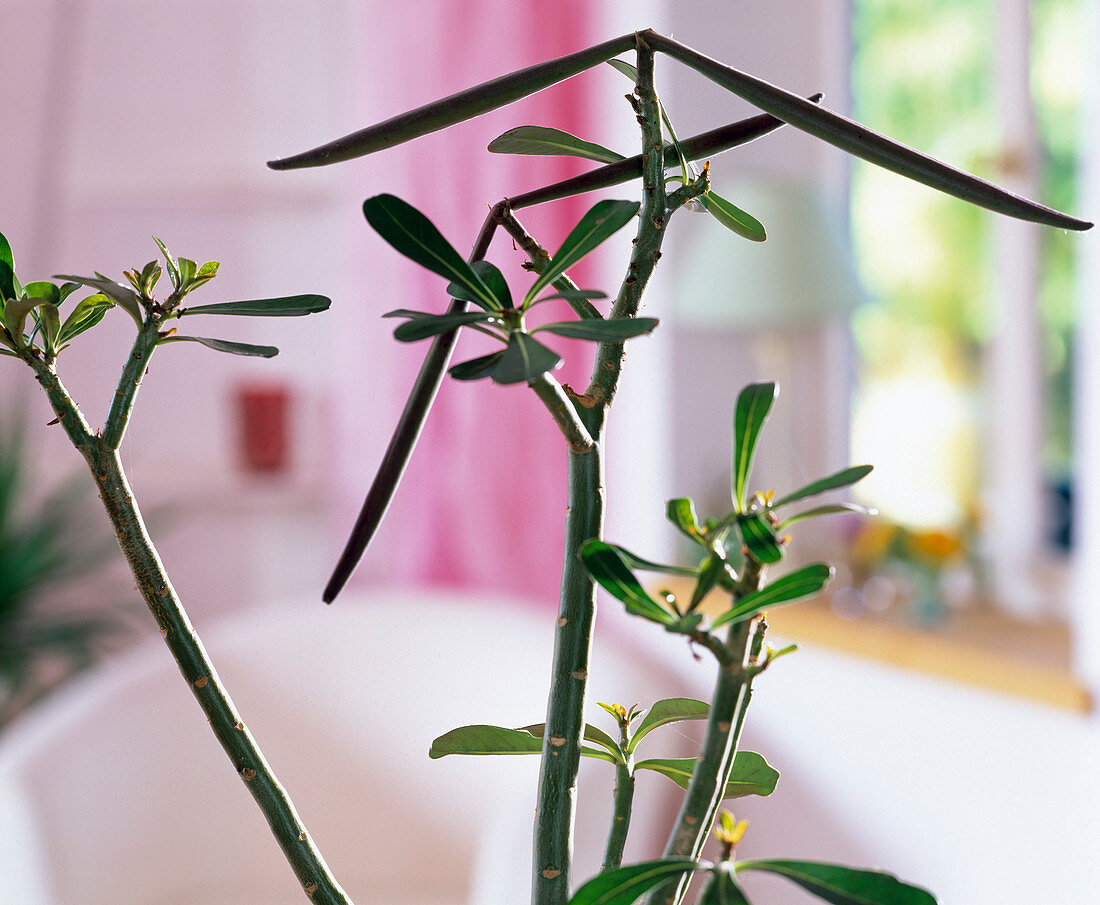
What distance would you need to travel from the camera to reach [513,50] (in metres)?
2.16

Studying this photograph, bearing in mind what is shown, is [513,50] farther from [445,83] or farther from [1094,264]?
[1094,264]

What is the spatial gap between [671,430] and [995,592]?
70 cm

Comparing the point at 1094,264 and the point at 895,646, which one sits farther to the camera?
the point at 895,646

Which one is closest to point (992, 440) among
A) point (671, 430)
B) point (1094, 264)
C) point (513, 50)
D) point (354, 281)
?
point (671, 430)

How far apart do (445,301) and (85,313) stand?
203cm

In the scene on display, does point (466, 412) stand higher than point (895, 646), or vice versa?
point (466, 412)

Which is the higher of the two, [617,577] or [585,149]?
[585,149]

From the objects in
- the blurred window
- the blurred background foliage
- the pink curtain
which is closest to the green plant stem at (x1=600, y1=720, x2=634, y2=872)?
the pink curtain

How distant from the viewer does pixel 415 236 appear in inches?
10.0

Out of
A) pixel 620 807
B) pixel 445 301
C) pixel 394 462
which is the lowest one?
pixel 620 807

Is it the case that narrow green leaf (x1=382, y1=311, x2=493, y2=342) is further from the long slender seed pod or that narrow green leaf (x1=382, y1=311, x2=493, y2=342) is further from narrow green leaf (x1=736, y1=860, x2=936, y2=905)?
narrow green leaf (x1=736, y1=860, x2=936, y2=905)

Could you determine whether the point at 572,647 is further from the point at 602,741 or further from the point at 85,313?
the point at 85,313

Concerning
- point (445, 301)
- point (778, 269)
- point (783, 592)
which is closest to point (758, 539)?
point (783, 592)

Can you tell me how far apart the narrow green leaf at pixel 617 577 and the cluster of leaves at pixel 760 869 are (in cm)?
5
